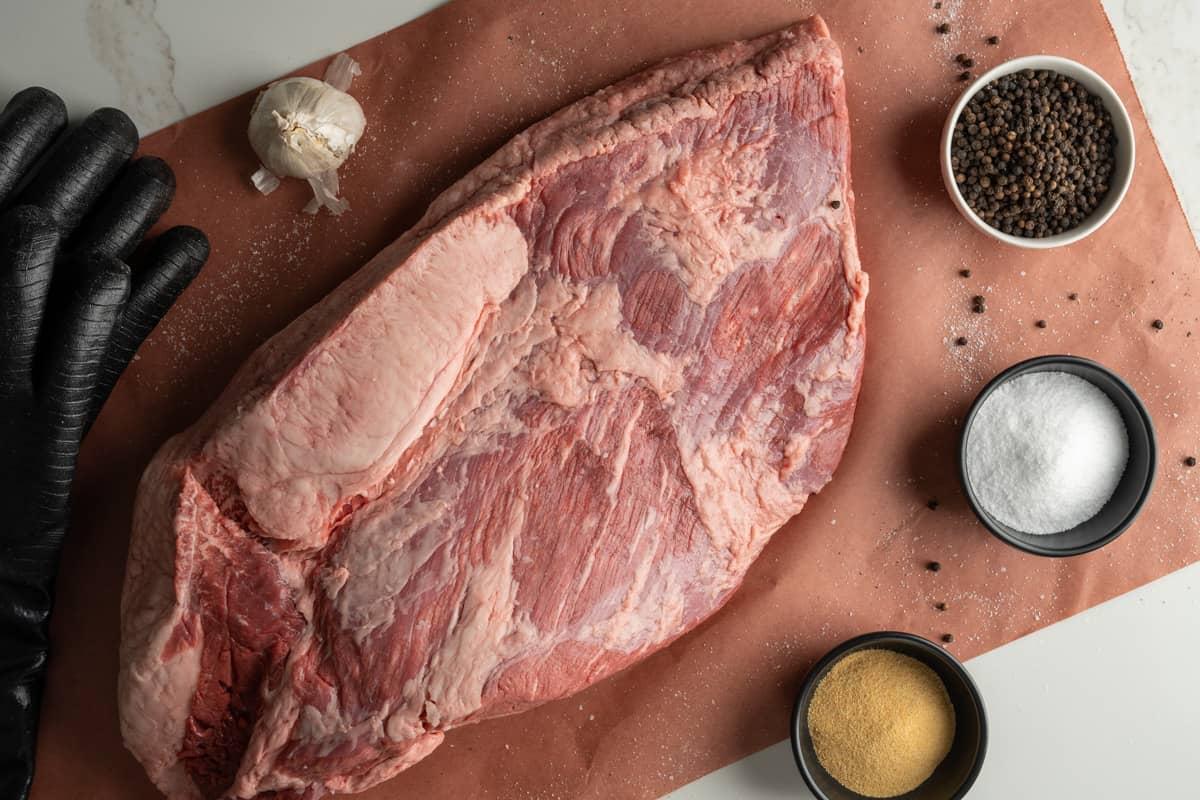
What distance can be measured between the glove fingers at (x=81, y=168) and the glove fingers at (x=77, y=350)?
202mm

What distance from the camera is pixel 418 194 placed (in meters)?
2.94

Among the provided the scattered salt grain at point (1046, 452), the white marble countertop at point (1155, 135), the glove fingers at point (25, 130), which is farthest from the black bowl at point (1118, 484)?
the glove fingers at point (25, 130)

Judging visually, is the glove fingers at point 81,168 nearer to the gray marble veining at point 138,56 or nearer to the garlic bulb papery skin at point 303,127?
the gray marble veining at point 138,56

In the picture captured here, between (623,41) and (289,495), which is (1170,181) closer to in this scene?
(623,41)

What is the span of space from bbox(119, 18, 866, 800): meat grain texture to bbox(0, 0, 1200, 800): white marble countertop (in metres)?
0.72

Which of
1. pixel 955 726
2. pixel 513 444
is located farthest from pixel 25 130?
pixel 955 726

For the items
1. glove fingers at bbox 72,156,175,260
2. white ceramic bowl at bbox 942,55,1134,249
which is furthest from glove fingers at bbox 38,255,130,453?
white ceramic bowl at bbox 942,55,1134,249

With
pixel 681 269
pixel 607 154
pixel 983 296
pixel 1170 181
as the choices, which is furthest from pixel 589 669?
pixel 1170 181

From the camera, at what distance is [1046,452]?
2.84 m

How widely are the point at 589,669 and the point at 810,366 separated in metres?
1.03

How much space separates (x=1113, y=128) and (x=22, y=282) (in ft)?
10.1

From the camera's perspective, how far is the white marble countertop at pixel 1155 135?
2914 mm

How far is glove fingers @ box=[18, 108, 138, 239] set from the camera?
270 centimetres

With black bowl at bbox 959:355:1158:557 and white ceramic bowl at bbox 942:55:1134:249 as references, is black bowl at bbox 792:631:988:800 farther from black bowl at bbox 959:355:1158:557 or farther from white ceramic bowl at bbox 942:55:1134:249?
white ceramic bowl at bbox 942:55:1134:249
